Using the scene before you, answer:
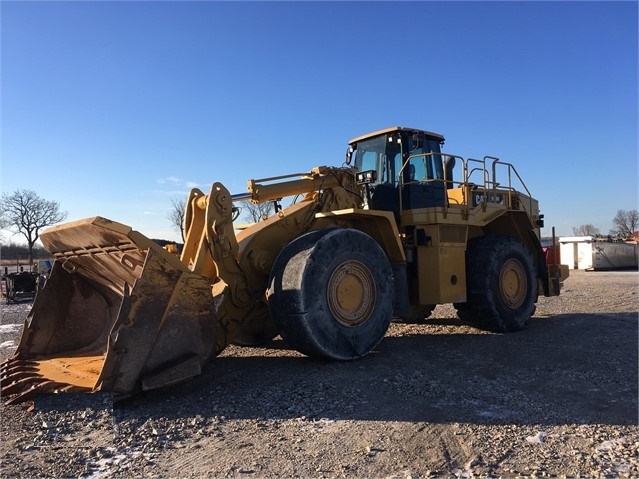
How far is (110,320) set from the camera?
258 inches

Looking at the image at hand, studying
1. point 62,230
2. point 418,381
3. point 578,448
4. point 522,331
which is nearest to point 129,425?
point 62,230

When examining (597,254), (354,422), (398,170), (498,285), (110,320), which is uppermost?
(398,170)

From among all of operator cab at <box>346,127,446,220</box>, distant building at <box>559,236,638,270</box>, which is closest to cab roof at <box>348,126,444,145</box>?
operator cab at <box>346,127,446,220</box>

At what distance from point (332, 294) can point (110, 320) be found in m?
2.68

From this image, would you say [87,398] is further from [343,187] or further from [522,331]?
[522,331]

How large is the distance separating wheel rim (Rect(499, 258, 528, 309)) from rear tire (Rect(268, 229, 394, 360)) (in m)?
3.09

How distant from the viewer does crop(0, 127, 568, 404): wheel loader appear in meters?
4.98

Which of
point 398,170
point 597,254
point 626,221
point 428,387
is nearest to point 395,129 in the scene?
point 398,170

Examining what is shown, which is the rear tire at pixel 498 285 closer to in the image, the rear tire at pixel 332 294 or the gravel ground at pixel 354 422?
the gravel ground at pixel 354 422

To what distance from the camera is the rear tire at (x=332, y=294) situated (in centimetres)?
584

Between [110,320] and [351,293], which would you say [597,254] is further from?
[110,320]

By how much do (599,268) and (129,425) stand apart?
3491cm

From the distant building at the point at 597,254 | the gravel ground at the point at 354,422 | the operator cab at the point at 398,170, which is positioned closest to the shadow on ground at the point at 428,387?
the gravel ground at the point at 354,422

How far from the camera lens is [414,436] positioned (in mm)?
4219
